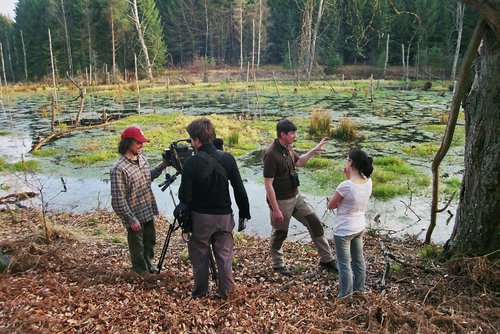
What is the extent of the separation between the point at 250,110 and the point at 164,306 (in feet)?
62.0

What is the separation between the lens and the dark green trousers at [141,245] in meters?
4.40

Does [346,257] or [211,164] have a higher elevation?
[211,164]

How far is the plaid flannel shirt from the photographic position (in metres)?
4.18

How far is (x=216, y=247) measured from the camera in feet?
13.1

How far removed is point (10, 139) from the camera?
16.2 meters

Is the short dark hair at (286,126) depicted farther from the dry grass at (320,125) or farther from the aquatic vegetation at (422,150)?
the dry grass at (320,125)

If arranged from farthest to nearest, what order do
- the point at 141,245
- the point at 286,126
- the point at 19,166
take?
the point at 19,166 < the point at 286,126 < the point at 141,245

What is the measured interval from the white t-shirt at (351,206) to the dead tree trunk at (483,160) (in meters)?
1.16

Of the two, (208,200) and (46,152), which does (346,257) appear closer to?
(208,200)

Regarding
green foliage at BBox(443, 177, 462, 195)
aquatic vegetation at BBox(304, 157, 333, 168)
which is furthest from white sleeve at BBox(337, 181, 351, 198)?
aquatic vegetation at BBox(304, 157, 333, 168)

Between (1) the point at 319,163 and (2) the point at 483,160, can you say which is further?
(1) the point at 319,163

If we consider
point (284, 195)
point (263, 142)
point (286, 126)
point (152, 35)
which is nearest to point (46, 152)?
point (263, 142)

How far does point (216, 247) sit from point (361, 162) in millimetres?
1630

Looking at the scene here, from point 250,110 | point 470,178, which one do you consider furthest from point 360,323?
point 250,110
